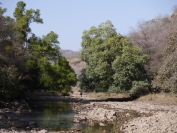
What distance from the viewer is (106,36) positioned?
40.8 metres

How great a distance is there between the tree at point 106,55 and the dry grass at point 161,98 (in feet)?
8.86

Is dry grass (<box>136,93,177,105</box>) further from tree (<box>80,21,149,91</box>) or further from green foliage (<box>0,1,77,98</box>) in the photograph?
green foliage (<box>0,1,77,98</box>)

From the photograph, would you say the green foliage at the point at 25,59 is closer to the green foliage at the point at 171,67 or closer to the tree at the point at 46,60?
the tree at the point at 46,60

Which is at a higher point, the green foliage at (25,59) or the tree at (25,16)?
the tree at (25,16)

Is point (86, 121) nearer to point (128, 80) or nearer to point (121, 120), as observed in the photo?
point (121, 120)

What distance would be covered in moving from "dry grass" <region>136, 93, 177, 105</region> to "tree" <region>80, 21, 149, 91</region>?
2.70 m

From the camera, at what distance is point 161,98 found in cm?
3481

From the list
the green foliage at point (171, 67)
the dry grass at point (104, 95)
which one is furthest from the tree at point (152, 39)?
the green foliage at point (171, 67)

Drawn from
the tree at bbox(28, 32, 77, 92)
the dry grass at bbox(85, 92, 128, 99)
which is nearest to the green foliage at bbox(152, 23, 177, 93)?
the tree at bbox(28, 32, 77, 92)

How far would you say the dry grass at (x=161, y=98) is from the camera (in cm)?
3306

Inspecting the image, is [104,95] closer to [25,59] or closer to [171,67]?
[25,59]

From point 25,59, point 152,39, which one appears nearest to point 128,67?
point 152,39

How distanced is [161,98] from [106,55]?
9.34 m

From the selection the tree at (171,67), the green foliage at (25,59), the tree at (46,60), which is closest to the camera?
the tree at (171,67)
